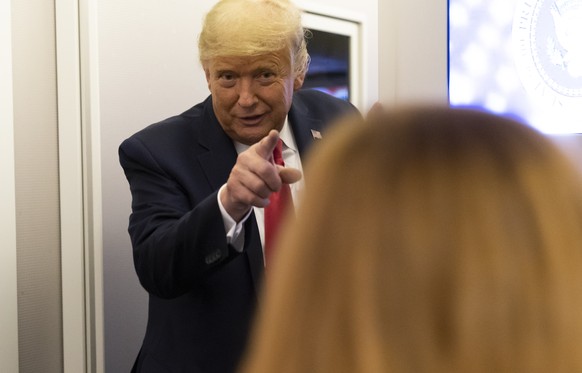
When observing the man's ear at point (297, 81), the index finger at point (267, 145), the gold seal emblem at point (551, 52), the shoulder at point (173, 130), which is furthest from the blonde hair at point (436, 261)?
the gold seal emblem at point (551, 52)

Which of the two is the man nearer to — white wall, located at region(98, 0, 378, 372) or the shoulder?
the shoulder

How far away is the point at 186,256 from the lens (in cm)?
170

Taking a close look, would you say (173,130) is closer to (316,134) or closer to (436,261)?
(316,134)

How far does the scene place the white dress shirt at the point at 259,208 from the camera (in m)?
1.68

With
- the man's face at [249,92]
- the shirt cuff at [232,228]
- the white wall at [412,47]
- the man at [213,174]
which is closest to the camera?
the shirt cuff at [232,228]

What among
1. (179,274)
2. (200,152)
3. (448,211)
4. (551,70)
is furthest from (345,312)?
(551,70)

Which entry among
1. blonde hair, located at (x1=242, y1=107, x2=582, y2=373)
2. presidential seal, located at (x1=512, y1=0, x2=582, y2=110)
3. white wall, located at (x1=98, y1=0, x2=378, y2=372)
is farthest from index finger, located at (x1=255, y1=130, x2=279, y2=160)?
presidential seal, located at (x1=512, y1=0, x2=582, y2=110)

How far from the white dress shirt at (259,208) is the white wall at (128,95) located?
640mm

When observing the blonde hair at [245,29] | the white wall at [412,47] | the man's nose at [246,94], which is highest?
the white wall at [412,47]

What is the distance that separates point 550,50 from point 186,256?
6.03 ft

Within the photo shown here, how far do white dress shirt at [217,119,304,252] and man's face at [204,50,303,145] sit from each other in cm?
7

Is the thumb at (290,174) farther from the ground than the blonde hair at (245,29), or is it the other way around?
the blonde hair at (245,29)

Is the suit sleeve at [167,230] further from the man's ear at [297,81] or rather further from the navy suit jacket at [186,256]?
the man's ear at [297,81]

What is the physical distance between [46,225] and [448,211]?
76.5 inches
